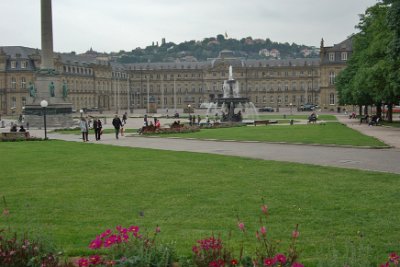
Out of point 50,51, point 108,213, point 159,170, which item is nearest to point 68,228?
point 108,213

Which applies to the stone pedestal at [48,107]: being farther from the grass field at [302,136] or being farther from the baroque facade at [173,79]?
the baroque facade at [173,79]

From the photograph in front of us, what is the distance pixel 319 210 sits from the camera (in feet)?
42.3

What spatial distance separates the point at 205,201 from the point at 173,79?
18428 cm

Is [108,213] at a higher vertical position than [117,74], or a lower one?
lower

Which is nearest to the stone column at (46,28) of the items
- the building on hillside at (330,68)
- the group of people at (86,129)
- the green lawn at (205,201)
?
the group of people at (86,129)

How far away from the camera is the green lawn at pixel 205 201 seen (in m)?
10.6

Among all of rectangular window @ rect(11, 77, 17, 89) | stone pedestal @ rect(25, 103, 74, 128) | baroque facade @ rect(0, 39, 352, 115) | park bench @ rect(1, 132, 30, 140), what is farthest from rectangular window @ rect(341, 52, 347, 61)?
park bench @ rect(1, 132, 30, 140)

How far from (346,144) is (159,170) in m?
14.7

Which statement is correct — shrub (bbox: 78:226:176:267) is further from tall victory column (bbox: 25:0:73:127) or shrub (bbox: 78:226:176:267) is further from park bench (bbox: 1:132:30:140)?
tall victory column (bbox: 25:0:73:127)

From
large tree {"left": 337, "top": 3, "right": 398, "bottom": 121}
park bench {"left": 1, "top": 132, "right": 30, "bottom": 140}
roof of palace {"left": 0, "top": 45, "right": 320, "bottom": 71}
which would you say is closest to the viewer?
park bench {"left": 1, "top": 132, "right": 30, "bottom": 140}

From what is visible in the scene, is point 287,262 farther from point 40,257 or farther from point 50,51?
point 50,51

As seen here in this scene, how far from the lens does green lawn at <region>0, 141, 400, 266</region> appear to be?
10.6 metres

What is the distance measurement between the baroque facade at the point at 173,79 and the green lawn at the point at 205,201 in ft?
422

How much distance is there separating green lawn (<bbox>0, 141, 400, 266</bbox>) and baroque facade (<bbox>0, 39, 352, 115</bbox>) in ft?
422
